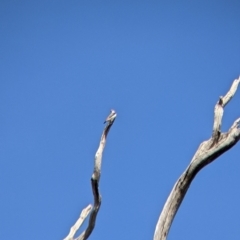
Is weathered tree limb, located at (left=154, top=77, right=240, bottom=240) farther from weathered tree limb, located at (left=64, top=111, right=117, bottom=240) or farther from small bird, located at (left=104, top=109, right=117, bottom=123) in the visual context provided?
small bird, located at (left=104, top=109, right=117, bottom=123)

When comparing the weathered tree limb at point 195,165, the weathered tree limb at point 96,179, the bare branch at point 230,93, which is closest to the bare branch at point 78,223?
the weathered tree limb at point 96,179

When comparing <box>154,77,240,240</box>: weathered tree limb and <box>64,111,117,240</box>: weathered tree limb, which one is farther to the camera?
<box>64,111,117,240</box>: weathered tree limb

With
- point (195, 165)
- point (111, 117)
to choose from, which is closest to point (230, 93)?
point (195, 165)

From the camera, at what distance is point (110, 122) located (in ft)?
16.6

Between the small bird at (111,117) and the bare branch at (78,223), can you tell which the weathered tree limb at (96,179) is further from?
the bare branch at (78,223)

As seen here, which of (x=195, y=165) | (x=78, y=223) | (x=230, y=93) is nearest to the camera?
(x=195, y=165)

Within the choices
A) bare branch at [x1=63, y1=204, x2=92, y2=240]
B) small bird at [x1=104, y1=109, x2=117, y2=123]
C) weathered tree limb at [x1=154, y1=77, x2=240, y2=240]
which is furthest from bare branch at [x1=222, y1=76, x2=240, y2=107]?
bare branch at [x1=63, y1=204, x2=92, y2=240]

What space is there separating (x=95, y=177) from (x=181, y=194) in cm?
95

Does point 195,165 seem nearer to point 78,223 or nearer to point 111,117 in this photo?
point 111,117

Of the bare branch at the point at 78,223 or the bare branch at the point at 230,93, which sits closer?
the bare branch at the point at 230,93

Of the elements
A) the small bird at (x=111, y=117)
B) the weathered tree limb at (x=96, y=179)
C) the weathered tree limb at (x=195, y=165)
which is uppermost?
the small bird at (x=111, y=117)

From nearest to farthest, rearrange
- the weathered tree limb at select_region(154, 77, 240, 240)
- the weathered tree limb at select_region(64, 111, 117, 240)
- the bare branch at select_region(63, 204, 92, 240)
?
the weathered tree limb at select_region(154, 77, 240, 240) → the weathered tree limb at select_region(64, 111, 117, 240) → the bare branch at select_region(63, 204, 92, 240)

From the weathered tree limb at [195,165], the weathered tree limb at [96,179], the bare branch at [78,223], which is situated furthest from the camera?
the bare branch at [78,223]

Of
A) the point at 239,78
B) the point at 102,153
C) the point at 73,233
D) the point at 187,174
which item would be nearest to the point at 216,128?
the point at 187,174
